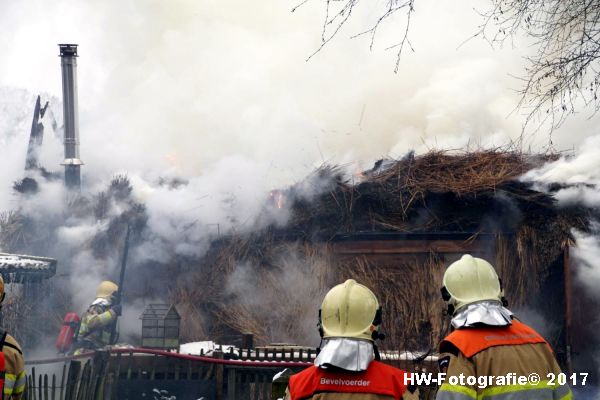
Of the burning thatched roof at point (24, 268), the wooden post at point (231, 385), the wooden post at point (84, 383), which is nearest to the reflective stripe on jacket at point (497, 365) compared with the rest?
the wooden post at point (84, 383)

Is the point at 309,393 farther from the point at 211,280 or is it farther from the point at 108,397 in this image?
the point at 211,280

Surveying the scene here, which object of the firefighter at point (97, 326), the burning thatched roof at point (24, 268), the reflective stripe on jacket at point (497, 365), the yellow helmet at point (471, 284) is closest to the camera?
the reflective stripe on jacket at point (497, 365)

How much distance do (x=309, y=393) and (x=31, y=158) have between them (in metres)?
19.4

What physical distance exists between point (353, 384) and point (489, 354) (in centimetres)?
70

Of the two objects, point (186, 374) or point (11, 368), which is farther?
point (186, 374)

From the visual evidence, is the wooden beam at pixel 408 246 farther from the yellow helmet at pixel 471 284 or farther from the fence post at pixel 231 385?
the yellow helmet at pixel 471 284

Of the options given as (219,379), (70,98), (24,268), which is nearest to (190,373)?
(219,379)

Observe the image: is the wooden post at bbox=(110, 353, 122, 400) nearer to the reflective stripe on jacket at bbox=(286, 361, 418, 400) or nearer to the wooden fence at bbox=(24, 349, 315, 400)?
the wooden fence at bbox=(24, 349, 315, 400)

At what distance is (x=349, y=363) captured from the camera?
4117 mm

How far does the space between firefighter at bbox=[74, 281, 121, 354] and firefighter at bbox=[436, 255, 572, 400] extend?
9501 millimetres

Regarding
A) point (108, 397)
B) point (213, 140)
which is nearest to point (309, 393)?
point (108, 397)

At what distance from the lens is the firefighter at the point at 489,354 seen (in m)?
4.20

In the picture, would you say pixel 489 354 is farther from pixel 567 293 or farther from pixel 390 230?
pixel 390 230

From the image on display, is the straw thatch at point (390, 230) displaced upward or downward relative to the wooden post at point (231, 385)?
upward
